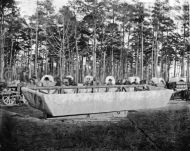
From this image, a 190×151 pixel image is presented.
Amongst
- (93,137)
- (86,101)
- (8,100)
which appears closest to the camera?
(93,137)

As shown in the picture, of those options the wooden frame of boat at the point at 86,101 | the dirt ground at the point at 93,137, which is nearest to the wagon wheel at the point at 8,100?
the wooden frame of boat at the point at 86,101

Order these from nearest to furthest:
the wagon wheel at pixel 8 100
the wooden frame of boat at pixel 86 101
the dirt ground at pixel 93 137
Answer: the dirt ground at pixel 93 137 → the wooden frame of boat at pixel 86 101 → the wagon wheel at pixel 8 100

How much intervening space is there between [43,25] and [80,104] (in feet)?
80.7

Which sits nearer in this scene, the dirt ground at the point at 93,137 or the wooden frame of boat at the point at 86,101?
the dirt ground at the point at 93,137

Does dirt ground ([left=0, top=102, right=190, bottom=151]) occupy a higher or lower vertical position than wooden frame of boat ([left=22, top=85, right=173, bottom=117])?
lower

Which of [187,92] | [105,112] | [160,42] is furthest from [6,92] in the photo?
[160,42]

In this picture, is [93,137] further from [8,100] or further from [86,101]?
[8,100]

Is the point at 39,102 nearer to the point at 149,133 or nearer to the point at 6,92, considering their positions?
the point at 149,133

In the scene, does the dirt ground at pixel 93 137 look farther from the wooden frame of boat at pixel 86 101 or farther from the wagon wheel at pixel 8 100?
the wagon wheel at pixel 8 100

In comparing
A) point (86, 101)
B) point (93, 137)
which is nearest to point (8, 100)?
point (86, 101)

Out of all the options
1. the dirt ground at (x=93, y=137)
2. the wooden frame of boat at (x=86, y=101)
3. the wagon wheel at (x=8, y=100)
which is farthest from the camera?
the wagon wheel at (x=8, y=100)

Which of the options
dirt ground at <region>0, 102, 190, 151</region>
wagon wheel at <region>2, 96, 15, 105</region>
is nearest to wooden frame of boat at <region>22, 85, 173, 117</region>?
dirt ground at <region>0, 102, 190, 151</region>

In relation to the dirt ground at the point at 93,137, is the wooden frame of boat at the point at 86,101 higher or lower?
higher

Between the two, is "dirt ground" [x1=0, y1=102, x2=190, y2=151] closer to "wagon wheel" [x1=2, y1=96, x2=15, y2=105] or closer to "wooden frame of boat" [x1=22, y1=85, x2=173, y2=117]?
"wooden frame of boat" [x1=22, y1=85, x2=173, y2=117]
